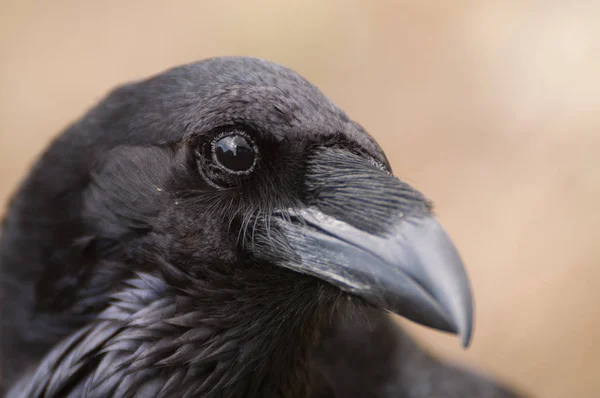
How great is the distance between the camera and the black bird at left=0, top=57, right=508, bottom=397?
217 cm

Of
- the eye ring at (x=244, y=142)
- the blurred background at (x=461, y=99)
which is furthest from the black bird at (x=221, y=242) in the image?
the blurred background at (x=461, y=99)

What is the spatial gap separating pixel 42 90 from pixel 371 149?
5.58 m

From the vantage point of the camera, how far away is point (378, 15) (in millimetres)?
7633

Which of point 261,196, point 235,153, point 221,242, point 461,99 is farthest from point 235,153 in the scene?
point 461,99

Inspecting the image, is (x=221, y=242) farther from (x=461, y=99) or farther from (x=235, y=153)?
(x=461, y=99)

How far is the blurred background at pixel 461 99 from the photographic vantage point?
5.92 meters

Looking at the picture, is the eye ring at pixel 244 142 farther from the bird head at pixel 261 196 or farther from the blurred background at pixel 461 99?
the blurred background at pixel 461 99

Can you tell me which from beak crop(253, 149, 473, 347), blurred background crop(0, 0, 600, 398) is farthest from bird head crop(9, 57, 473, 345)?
blurred background crop(0, 0, 600, 398)

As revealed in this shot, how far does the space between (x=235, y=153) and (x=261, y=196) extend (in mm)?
189

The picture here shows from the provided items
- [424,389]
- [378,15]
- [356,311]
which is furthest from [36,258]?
[378,15]

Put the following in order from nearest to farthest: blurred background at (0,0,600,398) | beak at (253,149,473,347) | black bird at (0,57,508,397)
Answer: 1. beak at (253,149,473,347)
2. black bird at (0,57,508,397)
3. blurred background at (0,0,600,398)

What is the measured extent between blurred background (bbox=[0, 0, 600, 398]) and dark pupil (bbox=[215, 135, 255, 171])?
13.4 feet

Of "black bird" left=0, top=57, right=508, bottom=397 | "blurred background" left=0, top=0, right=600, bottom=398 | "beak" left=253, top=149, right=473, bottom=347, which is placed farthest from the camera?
"blurred background" left=0, top=0, right=600, bottom=398

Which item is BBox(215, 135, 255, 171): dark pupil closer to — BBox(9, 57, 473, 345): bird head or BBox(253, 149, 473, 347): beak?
BBox(9, 57, 473, 345): bird head
